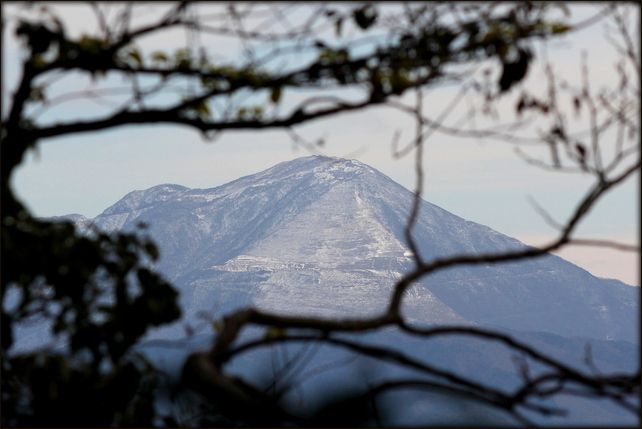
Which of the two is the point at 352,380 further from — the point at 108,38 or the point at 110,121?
the point at 108,38

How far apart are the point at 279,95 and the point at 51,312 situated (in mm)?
2997

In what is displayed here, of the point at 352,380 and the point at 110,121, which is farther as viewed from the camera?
the point at 110,121

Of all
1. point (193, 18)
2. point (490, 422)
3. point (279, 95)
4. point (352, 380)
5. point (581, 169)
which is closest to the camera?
point (490, 422)

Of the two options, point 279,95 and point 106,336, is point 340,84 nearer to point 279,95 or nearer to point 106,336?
point 279,95

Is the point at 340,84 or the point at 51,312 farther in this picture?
the point at 51,312

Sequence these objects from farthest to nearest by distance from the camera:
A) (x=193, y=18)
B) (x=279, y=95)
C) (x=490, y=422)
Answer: (x=193, y=18) < (x=279, y=95) < (x=490, y=422)

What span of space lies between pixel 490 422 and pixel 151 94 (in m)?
3.93

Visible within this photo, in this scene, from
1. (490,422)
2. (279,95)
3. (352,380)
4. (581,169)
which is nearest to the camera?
(490,422)

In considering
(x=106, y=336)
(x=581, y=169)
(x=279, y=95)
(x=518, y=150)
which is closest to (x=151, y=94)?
(x=279, y=95)

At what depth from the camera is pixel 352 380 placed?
4.90 meters

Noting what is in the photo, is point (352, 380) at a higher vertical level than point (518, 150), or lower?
lower

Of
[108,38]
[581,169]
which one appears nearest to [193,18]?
[108,38]

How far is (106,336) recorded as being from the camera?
6.77 m

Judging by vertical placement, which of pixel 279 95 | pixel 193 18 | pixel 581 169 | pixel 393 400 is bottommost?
pixel 393 400
